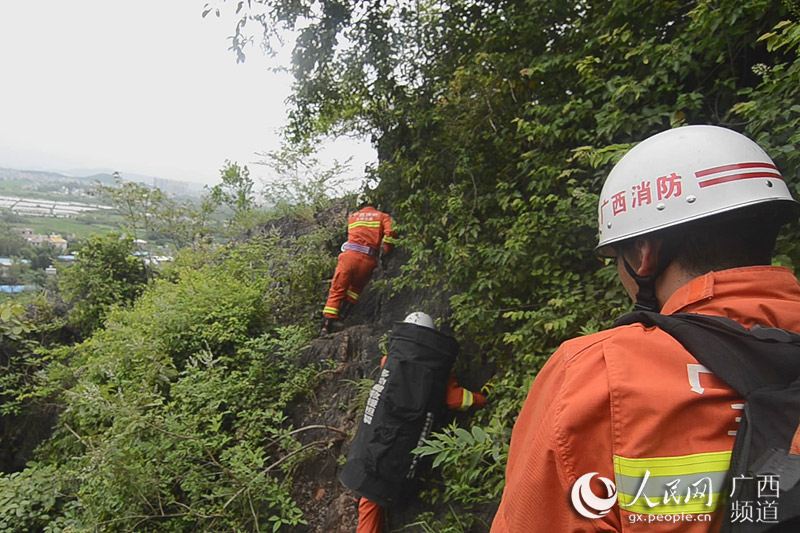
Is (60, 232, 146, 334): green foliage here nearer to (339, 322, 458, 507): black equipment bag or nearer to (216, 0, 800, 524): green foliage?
(216, 0, 800, 524): green foliage

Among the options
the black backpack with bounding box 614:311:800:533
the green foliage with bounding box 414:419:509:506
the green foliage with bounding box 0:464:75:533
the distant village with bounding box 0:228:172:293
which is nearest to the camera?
the black backpack with bounding box 614:311:800:533

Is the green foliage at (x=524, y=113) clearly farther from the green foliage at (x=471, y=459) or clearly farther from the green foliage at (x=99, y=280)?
the green foliage at (x=99, y=280)

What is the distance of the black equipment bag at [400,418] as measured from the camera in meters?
3.07

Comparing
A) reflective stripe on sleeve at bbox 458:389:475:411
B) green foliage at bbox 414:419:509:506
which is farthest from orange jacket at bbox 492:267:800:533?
reflective stripe on sleeve at bbox 458:389:475:411

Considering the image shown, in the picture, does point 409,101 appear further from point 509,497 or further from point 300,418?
point 509,497

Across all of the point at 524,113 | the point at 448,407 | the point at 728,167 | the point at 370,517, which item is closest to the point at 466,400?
the point at 448,407

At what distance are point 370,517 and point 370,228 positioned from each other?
337cm

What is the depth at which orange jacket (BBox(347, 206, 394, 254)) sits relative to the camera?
552 centimetres

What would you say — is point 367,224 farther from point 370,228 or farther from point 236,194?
point 236,194

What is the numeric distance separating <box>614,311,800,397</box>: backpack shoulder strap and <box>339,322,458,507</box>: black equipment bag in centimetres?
245

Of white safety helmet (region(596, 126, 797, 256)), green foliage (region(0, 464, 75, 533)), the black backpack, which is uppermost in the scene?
white safety helmet (region(596, 126, 797, 256))

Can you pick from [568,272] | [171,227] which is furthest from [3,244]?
[568,272]

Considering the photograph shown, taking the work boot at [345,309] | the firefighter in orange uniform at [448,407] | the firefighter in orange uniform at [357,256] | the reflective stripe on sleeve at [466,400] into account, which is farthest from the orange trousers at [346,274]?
the reflective stripe on sleeve at [466,400]

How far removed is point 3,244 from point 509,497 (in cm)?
1421
